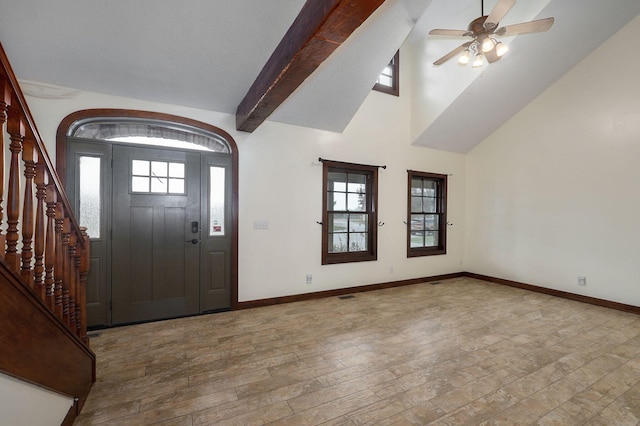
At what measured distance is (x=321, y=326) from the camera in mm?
3164

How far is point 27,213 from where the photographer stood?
138 cm

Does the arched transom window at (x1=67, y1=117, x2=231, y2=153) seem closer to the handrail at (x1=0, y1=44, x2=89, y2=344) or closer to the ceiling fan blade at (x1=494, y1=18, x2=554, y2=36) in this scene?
the handrail at (x1=0, y1=44, x2=89, y2=344)

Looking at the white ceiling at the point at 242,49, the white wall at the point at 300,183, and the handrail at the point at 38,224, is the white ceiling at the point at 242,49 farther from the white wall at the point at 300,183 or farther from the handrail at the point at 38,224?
the handrail at the point at 38,224

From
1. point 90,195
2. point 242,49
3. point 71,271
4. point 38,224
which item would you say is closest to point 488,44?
point 242,49

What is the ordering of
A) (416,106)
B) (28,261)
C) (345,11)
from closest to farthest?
(28,261), (345,11), (416,106)

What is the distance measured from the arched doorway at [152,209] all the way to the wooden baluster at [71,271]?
1281mm

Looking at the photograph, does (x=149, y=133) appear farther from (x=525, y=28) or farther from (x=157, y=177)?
(x=525, y=28)

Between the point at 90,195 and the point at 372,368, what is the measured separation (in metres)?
3.44

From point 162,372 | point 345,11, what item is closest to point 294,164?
point 345,11

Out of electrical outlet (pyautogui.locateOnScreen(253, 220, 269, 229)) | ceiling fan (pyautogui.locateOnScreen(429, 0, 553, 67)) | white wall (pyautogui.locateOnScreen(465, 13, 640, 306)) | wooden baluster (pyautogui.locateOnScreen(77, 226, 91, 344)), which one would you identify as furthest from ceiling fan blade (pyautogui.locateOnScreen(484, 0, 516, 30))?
wooden baluster (pyautogui.locateOnScreen(77, 226, 91, 344))

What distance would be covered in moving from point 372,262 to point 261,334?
2.38 m

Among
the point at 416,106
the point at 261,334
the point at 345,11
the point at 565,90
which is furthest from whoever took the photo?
the point at 416,106

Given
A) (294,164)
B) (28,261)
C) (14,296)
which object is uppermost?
(294,164)

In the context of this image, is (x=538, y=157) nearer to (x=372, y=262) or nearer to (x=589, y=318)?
(x=589, y=318)
